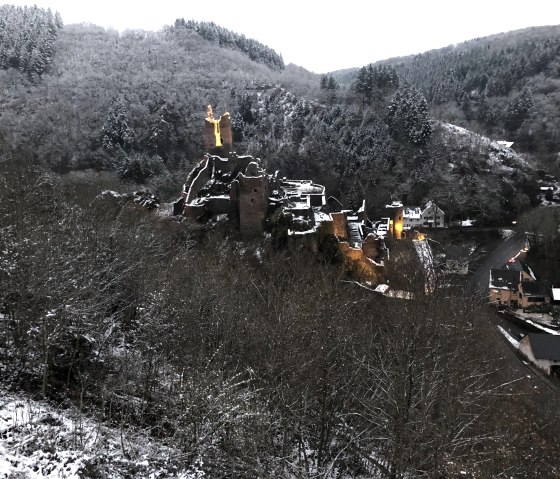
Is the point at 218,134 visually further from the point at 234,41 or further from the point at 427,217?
the point at 234,41

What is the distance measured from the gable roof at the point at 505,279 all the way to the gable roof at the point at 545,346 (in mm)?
10918

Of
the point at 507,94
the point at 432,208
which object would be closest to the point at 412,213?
the point at 432,208

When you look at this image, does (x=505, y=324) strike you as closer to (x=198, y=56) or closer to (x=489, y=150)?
(x=489, y=150)

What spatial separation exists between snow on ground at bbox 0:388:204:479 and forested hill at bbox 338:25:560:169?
91.7m

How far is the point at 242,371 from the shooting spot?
47.6 feet

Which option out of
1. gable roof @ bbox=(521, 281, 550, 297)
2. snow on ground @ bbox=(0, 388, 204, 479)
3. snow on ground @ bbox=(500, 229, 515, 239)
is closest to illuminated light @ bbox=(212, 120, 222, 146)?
gable roof @ bbox=(521, 281, 550, 297)

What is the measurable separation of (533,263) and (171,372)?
155 feet

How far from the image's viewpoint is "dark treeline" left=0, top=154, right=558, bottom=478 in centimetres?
1135

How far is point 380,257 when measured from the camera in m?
34.1

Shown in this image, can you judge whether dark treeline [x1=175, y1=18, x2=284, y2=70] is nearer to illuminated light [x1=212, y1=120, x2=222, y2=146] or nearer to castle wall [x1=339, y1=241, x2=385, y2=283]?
illuminated light [x1=212, y1=120, x2=222, y2=146]

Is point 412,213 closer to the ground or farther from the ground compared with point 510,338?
farther from the ground

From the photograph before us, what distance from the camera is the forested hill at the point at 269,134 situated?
6731 centimetres

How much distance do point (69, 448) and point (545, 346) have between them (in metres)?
31.1

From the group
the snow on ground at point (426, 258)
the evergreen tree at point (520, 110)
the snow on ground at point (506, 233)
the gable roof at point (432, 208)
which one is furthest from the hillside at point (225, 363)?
the evergreen tree at point (520, 110)
